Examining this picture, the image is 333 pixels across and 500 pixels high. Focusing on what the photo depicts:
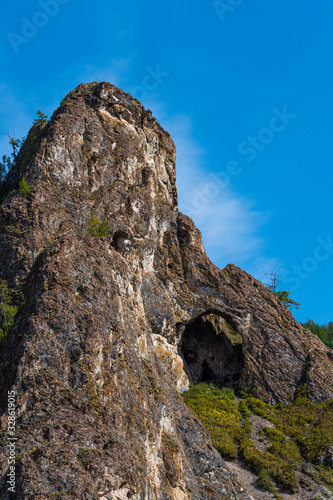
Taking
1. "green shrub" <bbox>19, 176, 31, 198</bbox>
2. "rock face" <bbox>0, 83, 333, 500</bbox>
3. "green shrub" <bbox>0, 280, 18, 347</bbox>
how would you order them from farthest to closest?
"green shrub" <bbox>19, 176, 31, 198</bbox>, "green shrub" <bbox>0, 280, 18, 347</bbox>, "rock face" <bbox>0, 83, 333, 500</bbox>

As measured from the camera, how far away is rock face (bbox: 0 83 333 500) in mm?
19125

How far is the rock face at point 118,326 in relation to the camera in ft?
62.7

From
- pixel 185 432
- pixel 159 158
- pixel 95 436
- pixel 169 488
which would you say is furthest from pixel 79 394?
pixel 159 158

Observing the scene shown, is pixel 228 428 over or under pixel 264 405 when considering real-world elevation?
under

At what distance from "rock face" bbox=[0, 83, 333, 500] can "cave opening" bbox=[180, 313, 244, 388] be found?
0.52 feet

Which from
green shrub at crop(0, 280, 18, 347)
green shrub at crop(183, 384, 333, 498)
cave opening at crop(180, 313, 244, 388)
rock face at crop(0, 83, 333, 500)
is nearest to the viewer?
rock face at crop(0, 83, 333, 500)

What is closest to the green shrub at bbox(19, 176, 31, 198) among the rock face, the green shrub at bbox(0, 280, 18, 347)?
the rock face

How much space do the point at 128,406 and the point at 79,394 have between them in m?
3.52

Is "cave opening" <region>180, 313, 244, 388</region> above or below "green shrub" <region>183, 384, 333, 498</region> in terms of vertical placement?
above

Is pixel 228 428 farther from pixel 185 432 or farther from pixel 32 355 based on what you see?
pixel 32 355

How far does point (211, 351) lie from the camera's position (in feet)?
192

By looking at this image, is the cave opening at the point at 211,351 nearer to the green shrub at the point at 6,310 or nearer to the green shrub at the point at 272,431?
the green shrub at the point at 272,431

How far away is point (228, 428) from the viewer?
44.1m

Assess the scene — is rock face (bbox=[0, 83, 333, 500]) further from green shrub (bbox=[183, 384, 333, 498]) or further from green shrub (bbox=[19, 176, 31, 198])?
green shrub (bbox=[183, 384, 333, 498])
